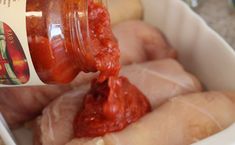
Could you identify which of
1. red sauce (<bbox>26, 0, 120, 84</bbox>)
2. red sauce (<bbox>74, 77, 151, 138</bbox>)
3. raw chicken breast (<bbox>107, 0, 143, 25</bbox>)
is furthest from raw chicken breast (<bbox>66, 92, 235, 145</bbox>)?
raw chicken breast (<bbox>107, 0, 143, 25</bbox>)

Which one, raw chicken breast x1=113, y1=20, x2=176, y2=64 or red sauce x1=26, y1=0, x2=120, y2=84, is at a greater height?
red sauce x1=26, y1=0, x2=120, y2=84

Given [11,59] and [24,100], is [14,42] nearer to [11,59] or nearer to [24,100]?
[11,59]

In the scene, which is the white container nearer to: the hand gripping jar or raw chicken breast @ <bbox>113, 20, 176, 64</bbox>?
raw chicken breast @ <bbox>113, 20, 176, 64</bbox>

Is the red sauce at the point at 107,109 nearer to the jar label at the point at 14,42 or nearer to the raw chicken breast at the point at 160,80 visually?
the raw chicken breast at the point at 160,80

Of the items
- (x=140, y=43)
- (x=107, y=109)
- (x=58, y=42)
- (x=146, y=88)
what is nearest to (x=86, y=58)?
(x=58, y=42)

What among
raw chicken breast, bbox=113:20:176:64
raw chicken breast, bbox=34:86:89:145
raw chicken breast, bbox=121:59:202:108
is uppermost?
raw chicken breast, bbox=113:20:176:64

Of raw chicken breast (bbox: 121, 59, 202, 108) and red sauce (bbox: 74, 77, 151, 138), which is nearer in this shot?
red sauce (bbox: 74, 77, 151, 138)

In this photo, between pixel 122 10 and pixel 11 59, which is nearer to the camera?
pixel 11 59

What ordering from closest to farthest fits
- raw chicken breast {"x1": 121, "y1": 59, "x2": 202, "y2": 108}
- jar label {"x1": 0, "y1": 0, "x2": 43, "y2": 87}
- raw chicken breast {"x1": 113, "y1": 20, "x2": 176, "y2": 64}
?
jar label {"x1": 0, "y1": 0, "x2": 43, "y2": 87} → raw chicken breast {"x1": 121, "y1": 59, "x2": 202, "y2": 108} → raw chicken breast {"x1": 113, "y1": 20, "x2": 176, "y2": 64}
